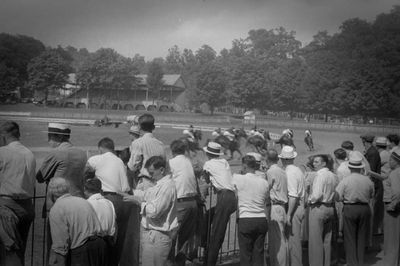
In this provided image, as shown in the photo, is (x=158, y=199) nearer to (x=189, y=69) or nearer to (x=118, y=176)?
(x=118, y=176)

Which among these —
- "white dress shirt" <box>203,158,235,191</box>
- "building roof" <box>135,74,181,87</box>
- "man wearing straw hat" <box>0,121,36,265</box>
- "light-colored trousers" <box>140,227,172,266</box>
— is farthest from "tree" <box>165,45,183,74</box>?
"light-colored trousers" <box>140,227,172,266</box>

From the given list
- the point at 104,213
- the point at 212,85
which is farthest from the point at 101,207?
the point at 212,85

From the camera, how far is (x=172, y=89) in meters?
14.9

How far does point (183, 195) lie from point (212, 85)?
968 cm

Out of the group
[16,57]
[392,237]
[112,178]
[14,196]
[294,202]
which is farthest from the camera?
[16,57]

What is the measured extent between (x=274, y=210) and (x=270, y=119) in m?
9.82

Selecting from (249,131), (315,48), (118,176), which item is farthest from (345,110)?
(118,176)

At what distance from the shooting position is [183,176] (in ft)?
17.1

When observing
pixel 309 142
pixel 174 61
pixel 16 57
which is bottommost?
pixel 309 142

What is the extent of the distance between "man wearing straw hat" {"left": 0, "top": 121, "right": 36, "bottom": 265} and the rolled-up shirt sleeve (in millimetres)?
857

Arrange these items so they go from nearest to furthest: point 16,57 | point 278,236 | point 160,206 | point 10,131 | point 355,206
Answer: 1. point 160,206
2. point 10,131
3. point 278,236
4. point 355,206
5. point 16,57

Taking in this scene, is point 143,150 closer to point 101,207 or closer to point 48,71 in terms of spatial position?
point 101,207

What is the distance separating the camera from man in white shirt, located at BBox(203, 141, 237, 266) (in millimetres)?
5457

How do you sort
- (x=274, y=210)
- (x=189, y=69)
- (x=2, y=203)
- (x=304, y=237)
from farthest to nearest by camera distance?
(x=189, y=69)
(x=304, y=237)
(x=274, y=210)
(x=2, y=203)
